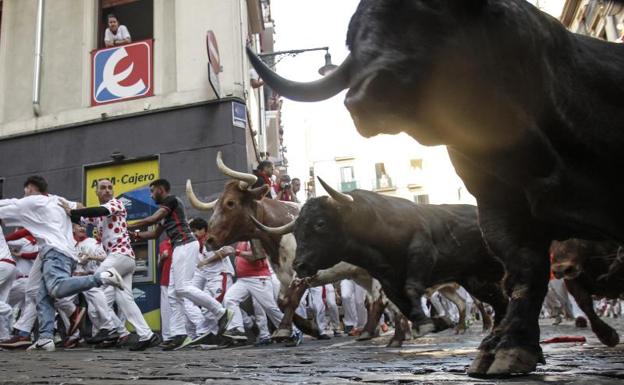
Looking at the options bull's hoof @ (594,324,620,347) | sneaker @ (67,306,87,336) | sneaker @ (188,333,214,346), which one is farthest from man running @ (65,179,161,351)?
bull's hoof @ (594,324,620,347)

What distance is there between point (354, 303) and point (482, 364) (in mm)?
10331

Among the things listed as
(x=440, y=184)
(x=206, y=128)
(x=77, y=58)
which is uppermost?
(x=440, y=184)

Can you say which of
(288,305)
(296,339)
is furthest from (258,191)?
(296,339)

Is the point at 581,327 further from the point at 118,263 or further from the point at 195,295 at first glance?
the point at 118,263

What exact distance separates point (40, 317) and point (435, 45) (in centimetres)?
716

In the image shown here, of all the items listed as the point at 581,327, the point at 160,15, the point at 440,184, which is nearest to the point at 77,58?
the point at 160,15

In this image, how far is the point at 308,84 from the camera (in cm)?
277

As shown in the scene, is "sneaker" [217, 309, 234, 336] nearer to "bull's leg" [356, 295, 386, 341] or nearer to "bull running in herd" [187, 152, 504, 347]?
"bull running in herd" [187, 152, 504, 347]

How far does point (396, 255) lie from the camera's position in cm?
604

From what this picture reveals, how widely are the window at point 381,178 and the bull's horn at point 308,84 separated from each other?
5296cm

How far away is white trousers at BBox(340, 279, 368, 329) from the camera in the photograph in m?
12.6

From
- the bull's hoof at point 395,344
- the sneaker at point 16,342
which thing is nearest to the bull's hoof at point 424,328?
the bull's hoof at point 395,344

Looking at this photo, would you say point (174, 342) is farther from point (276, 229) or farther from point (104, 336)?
point (276, 229)

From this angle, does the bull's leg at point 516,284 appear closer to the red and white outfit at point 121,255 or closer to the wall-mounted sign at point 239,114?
the red and white outfit at point 121,255
